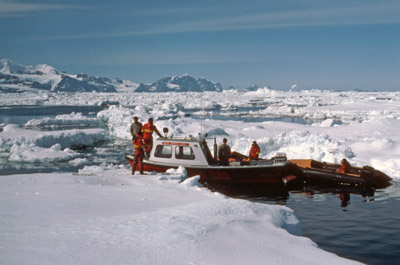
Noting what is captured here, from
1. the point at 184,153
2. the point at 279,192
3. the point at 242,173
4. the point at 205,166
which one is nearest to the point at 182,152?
the point at 184,153

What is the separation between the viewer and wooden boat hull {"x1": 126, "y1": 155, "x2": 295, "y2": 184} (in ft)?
48.4

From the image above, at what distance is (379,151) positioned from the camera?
1903 cm

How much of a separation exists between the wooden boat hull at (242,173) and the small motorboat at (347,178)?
1.01 meters

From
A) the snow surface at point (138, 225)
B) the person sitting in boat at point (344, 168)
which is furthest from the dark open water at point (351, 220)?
the person sitting in boat at point (344, 168)

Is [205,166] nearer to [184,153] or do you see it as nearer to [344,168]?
[184,153]

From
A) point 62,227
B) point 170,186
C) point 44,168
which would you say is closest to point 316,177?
point 170,186

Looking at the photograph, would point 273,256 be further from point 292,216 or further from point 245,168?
point 245,168

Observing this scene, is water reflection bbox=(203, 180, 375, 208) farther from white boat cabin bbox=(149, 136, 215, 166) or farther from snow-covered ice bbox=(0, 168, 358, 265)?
snow-covered ice bbox=(0, 168, 358, 265)

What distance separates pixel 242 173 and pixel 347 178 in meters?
4.07

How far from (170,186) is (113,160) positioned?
11.8 meters

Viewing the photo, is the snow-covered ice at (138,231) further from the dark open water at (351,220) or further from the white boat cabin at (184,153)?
the white boat cabin at (184,153)

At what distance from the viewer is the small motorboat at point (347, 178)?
14.9 m

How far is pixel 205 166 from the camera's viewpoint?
14898 mm

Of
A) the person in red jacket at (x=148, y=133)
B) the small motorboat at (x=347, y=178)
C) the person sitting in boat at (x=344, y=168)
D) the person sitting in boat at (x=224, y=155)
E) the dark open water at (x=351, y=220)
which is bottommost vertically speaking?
the dark open water at (x=351, y=220)
